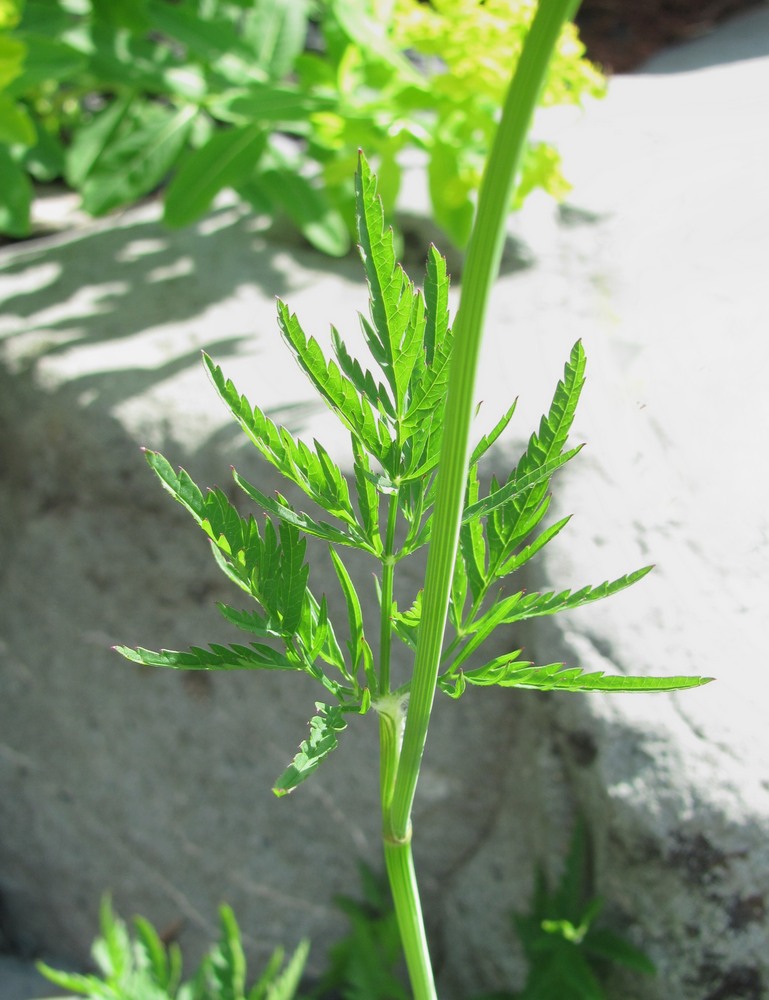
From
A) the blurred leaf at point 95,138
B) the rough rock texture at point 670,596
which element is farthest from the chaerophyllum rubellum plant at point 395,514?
the blurred leaf at point 95,138

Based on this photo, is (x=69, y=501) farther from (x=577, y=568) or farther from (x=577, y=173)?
(x=577, y=173)

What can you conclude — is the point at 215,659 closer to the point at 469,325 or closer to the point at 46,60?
the point at 469,325

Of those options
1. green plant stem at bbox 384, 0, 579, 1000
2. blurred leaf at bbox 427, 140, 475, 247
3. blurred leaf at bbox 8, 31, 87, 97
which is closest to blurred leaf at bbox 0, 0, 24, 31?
blurred leaf at bbox 8, 31, 87, 97

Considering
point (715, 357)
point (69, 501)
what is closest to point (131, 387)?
point (69, 501)

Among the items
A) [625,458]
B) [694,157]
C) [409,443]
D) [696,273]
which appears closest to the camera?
[409,443]

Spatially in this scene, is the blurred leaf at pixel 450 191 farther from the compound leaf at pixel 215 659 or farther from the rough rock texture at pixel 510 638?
the compound leaf at pixel 215 659

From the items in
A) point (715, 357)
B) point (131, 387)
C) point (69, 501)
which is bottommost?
point (69, 501)

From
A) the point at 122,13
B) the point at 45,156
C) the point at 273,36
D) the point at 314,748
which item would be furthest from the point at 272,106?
the point at 314,748
